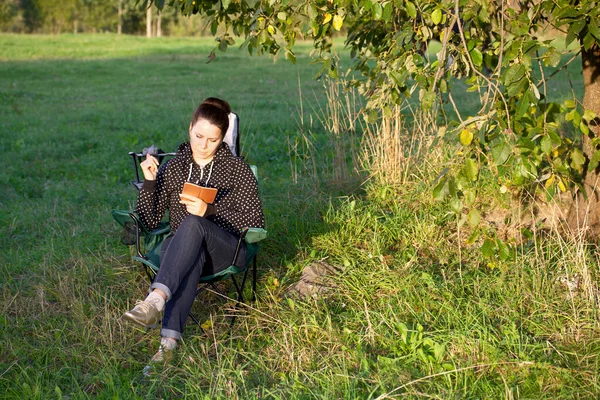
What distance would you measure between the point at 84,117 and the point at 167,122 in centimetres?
158

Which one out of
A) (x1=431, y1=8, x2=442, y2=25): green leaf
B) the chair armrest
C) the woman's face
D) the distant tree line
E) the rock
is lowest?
the distant tree line

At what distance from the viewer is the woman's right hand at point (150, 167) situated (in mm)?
3803

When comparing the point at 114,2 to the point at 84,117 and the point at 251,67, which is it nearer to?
the point at 251,67

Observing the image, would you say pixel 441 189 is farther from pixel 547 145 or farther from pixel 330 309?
pixel 330 309

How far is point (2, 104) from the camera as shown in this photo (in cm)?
1191

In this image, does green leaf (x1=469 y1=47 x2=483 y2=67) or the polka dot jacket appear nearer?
green leaf (x1=469 y1=47 x2=483 y2=67)

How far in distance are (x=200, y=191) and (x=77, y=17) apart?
47.0m

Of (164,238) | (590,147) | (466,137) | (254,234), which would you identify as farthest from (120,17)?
(466,137)

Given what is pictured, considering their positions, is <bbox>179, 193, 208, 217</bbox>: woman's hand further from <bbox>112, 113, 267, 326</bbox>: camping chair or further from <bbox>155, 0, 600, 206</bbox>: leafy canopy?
<bbox>155, 0, 600, 206</bbox>: leafy canopy

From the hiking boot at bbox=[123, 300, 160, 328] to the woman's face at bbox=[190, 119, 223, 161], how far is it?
1.00m

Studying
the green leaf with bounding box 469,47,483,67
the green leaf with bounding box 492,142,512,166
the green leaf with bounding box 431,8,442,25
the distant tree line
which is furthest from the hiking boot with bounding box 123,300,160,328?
the distant tree line

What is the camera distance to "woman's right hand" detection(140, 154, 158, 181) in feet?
12.5

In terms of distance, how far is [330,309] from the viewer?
12.2 ft

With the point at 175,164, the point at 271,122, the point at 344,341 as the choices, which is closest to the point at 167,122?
the point at 271,122
